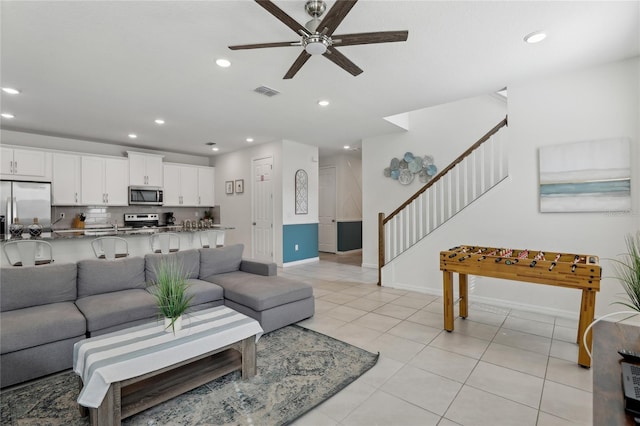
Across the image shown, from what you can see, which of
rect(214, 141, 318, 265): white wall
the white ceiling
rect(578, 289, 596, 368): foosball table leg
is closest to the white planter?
the white ceiling

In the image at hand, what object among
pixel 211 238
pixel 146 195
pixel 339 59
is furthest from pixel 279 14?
pixel 146 195

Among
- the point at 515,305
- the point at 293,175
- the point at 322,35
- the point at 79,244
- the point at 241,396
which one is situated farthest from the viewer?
the point at 293,175

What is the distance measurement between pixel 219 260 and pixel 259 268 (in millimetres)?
537

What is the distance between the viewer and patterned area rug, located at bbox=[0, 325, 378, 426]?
1833 mm

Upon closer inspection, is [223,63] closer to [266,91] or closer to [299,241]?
[266,91]

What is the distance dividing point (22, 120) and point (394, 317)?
667 centimetres

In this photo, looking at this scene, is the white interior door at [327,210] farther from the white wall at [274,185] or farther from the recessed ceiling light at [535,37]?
the recessed ceiling light at [535,37]

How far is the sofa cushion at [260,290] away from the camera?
3059 mm

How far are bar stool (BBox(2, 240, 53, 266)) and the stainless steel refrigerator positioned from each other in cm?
206

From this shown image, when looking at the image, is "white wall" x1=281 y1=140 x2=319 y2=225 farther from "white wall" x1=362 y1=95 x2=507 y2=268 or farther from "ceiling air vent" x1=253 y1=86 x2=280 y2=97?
"ceiling air vent" x1=253 y1=86 x2=280 y2=97

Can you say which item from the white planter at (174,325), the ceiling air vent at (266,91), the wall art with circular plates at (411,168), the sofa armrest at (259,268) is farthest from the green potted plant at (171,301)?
the wall art with circular plates at (411,168)

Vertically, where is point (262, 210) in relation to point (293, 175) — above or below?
below

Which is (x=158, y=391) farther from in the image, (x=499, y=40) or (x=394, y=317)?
(x=499, y=40)

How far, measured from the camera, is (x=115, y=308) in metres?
2.61
